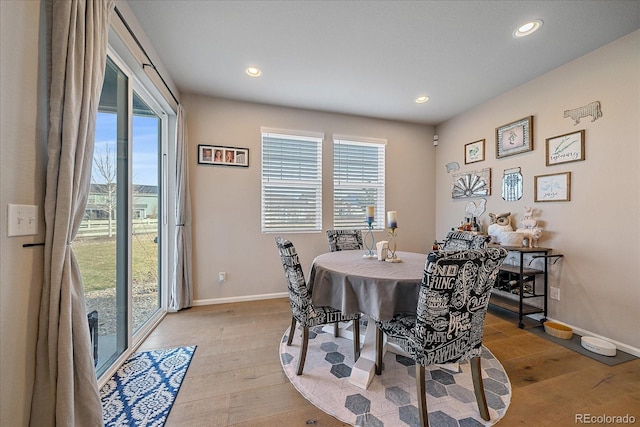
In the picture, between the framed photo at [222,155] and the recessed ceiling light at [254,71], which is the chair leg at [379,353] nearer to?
the framed photo at [222,155]

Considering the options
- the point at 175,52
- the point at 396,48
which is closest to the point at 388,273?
the point at 396,48

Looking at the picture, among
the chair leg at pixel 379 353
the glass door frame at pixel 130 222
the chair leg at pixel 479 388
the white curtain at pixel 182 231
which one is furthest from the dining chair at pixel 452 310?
the white curtain at pixel 182 231

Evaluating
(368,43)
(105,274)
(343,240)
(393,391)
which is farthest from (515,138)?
(105,274)

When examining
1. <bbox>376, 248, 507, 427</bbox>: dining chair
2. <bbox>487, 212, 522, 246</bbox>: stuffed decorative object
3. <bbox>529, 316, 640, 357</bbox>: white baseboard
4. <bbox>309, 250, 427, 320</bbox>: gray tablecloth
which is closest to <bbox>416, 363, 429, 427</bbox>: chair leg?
<bbox>376, 248, 507, 427</bbox>: dining chair

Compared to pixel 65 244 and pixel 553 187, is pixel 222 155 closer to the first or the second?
pixel 65 244

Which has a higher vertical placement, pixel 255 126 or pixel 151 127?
pixel 255 126

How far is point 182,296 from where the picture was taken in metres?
2.97

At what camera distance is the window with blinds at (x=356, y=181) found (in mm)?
3779

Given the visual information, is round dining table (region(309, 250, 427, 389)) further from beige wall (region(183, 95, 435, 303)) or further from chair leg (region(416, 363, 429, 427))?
beige wall (region(183, 95, 435, 303))

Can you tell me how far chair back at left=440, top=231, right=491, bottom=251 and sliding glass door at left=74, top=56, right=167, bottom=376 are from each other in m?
2.86

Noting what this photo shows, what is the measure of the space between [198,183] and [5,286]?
2.38 metres

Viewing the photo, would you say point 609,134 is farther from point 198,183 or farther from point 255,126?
point 198,183

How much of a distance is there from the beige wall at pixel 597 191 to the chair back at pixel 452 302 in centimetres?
187

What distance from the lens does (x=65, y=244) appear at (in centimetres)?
109
